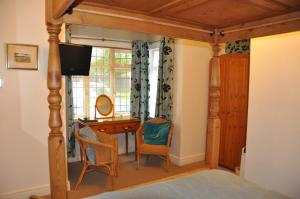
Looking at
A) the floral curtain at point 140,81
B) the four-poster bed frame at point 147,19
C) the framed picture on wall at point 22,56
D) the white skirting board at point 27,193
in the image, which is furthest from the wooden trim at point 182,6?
the floral curtain at point 140,81

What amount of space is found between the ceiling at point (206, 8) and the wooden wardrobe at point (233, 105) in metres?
1.59

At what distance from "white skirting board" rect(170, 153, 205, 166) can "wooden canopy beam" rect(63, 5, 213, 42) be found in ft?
8.00

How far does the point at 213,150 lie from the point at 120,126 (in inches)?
79.8

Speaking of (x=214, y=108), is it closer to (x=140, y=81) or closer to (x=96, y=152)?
(x=96, y=152)

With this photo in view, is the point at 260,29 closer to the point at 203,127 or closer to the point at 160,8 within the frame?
the point at 160,8

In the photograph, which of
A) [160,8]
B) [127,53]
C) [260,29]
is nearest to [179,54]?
[127,53]

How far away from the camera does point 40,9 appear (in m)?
2.82

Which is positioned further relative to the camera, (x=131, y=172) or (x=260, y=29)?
(x=131, y=172)

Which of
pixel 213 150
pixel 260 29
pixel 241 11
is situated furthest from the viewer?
pixel 213 150

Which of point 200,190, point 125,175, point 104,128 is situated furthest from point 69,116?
point 200,190

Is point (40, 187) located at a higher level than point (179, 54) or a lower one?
lower

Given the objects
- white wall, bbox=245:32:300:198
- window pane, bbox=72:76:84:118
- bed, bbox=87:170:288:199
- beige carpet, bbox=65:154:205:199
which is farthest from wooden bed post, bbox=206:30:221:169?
window pane, bbox=72:76:84:118

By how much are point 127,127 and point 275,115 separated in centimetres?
246

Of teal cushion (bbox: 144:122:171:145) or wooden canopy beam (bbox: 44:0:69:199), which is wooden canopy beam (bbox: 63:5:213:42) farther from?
teal cushion (bbox: 144:122:171:145)
